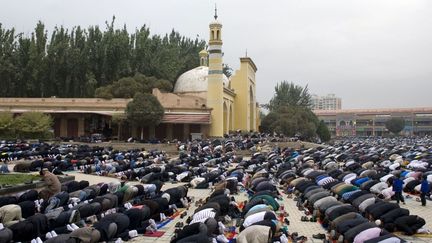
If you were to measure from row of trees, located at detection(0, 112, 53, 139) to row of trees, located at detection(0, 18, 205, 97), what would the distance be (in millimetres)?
11035

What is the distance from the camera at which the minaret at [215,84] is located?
43000 mm

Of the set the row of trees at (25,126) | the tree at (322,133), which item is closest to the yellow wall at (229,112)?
the tree at (322,133)

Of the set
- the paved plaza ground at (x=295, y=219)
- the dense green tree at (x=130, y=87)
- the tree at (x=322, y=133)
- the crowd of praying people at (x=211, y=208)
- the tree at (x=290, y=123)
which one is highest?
the dense green tree at (x=130, y=87)

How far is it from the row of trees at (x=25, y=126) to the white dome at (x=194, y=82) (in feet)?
55.6

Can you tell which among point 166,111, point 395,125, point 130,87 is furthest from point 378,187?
point 395,125

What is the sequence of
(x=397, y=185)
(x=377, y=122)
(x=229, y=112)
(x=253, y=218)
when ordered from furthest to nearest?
1. (x=377, y=122)
2. (x=229, y=112)
3. (x=397, y=185)
4. (x=253, y=218)

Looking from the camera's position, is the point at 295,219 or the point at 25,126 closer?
the point at 295,219

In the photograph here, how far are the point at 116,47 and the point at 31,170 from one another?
89.6ft

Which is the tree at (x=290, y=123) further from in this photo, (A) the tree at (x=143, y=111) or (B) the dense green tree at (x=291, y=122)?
(A) the tree at (x=143, y=111)

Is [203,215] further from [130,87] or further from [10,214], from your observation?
[130,87]

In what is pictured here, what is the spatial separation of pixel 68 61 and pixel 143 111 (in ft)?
41.4

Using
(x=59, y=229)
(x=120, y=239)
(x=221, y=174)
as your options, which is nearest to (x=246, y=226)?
(x=120, y=239)

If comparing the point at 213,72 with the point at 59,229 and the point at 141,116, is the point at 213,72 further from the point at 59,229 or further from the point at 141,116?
the point at 59,229

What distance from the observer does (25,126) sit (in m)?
34.5
